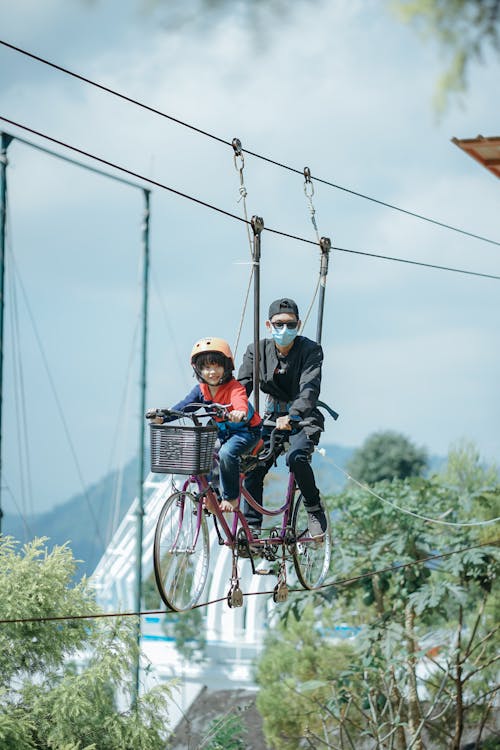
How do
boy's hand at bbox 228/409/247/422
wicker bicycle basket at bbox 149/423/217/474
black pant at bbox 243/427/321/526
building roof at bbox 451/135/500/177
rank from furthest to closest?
building roof at bbox 451/135/500/177, black pant at bbox 243/427/321/526, boy's hand at bbox 228/409/247/422, wicker bicycle basket at bbox 149/423/217/474

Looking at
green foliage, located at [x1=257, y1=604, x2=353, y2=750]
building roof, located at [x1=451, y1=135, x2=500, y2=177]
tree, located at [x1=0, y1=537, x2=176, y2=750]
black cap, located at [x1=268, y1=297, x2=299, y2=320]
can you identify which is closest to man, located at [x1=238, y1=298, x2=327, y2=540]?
black cap, located at [x1=268, y1=297, x2=299, y2=320]

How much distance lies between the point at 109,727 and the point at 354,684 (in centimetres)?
423

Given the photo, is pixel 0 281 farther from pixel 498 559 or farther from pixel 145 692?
pixel 498 559

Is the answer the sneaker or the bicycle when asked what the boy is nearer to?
the bicycle

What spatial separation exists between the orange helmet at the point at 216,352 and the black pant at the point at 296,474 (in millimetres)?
716

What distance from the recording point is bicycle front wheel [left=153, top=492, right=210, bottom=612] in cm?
781

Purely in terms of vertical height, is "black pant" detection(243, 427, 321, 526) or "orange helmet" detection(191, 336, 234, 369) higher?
"orange helmet" detection(191, 336, 234, 369)

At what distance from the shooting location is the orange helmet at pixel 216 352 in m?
7.94

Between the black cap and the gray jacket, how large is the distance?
21 cm

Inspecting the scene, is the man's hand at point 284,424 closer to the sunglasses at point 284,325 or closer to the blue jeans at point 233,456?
the blue jeans at point 233,456

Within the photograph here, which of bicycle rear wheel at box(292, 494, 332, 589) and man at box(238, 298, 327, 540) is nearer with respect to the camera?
man at box(238, 298, 327, 540)

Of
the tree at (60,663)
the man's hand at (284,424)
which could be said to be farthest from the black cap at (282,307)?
the tree at (60,663)

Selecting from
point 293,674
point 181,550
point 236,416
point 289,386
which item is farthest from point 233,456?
point 293,674

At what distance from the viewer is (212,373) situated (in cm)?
800
